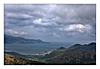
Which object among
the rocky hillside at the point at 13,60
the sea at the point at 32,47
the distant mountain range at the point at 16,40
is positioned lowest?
the rocky hillside at the point at 13,60

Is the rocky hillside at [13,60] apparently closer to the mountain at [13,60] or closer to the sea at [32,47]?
the mountain at [13,60]

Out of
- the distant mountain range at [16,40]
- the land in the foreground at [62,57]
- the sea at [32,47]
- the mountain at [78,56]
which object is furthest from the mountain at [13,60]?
the mountain at [78,56]

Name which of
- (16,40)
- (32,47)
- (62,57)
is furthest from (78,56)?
(16,40)

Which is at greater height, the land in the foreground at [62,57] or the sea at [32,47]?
the sea at [32,47]

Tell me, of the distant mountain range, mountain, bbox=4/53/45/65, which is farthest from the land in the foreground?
the distant mountain range

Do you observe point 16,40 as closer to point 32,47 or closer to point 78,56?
point 32,47

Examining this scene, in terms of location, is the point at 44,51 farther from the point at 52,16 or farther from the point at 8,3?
the point at 8,3
